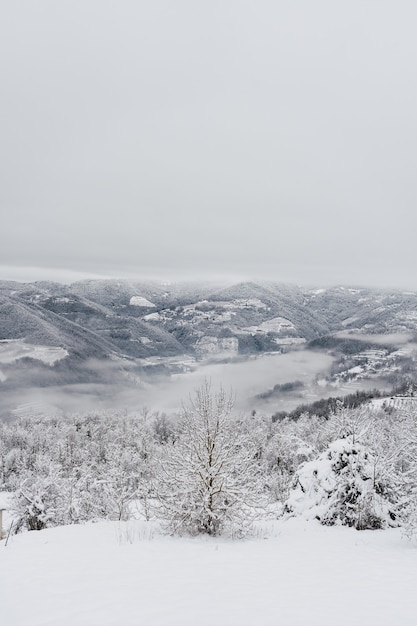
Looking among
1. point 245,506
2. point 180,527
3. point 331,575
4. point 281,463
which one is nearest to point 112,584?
point 331,575

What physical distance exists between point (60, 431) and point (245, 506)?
257ft

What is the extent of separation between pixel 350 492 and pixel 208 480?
5.99m

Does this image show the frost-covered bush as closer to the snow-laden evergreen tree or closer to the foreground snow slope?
the foreground snow slope

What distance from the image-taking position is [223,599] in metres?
7.18

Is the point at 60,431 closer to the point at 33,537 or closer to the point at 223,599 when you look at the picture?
the point at 33,537

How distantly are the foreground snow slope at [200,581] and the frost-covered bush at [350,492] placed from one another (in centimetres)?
270

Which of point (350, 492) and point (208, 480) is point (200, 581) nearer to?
point (208, 480)

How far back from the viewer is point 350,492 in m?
15.9

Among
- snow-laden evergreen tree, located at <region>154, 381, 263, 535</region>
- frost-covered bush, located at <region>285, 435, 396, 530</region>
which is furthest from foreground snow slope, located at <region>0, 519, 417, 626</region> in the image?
frost-covered bush, located at <region>285, 435, 396, 530</region>

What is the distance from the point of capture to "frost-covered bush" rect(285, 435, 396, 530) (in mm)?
15828

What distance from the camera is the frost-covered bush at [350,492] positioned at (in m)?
15.8

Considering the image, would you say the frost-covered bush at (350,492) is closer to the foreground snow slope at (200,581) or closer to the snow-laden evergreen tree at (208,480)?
the foreground snow slope at (200,581)

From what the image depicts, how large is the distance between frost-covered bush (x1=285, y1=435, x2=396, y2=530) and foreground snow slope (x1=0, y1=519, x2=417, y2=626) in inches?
106

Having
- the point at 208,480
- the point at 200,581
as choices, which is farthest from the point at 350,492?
the point at 200,581
